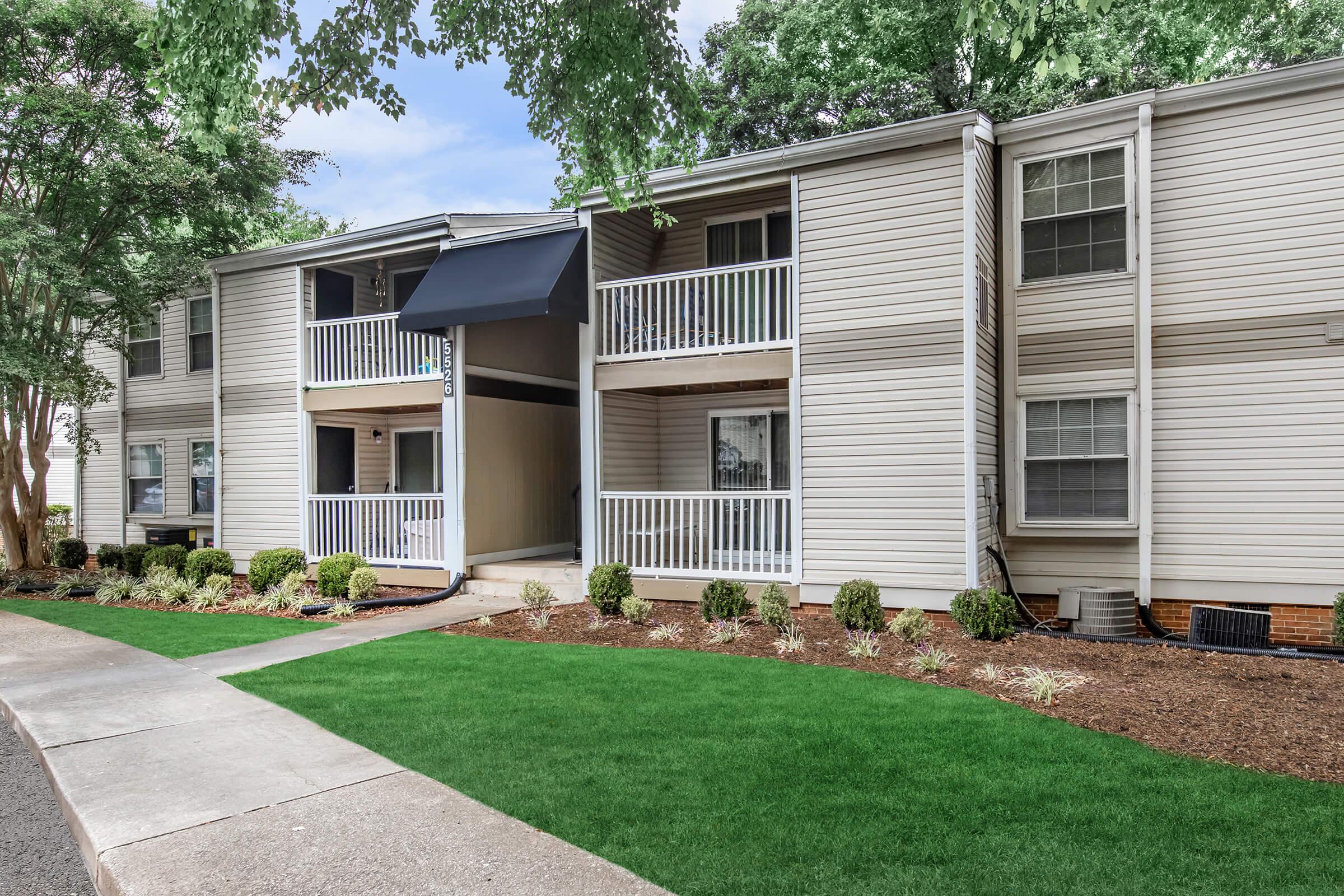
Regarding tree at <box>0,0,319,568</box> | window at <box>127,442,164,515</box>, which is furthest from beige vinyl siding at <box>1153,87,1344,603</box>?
window at <box>127,442,164,515</box>

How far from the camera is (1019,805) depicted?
455cm

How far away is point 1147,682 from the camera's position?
7148 mm

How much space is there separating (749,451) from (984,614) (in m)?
5.10

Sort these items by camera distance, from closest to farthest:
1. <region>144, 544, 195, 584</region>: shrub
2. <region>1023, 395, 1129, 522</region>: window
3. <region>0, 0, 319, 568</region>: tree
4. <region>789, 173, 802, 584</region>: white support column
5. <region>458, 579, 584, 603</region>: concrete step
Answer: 1. <region>1023, 395, 1129, 522</region>: window
2. <region>789, 173, 802, 584</region>: white support column
3. <region>458, 579, 584, 603</region>: concrete step
4. <region>0, 0, 319, 568</region>: tree
5. <region>144, 544, 195, 584</region>: shrub

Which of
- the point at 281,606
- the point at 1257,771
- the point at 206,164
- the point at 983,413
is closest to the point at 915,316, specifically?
the point at 983,413

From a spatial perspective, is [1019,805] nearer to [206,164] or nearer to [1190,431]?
[1190,431]

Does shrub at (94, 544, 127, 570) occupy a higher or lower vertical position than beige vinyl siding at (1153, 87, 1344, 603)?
lower

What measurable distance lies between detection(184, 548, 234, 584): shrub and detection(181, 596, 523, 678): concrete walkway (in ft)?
13.5

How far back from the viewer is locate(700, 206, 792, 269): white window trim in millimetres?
12711

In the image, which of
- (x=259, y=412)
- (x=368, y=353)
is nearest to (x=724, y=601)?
(x=368, y=353)

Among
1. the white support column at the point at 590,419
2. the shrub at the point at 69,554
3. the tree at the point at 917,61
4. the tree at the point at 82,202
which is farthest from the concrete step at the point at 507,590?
the tree at the point at 917,61

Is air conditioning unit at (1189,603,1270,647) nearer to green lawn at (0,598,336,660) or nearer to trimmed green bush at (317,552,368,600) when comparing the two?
green lawn at (0,598,336,660)

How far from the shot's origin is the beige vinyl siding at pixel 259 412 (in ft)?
47.9

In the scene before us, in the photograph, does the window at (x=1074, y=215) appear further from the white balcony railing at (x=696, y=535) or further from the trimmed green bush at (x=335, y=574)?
the trimmed green bush at (x=335, y=574)
